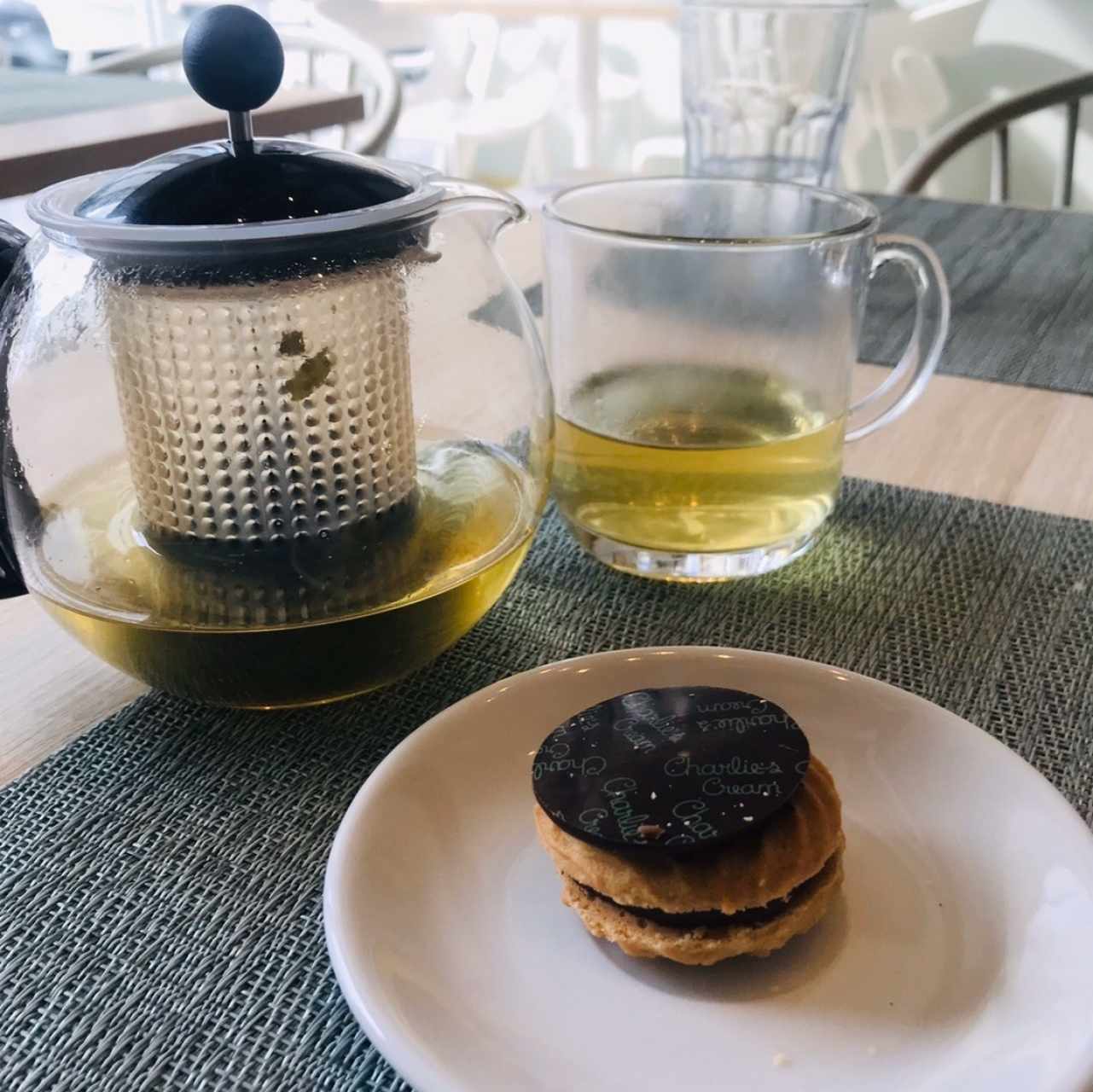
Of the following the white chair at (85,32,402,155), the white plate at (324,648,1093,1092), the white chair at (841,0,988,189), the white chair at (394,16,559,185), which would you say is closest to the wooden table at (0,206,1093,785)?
the white plate at (324,648,1093,1092)

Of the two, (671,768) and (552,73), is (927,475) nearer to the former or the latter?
(671,768)

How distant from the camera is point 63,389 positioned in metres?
0.45

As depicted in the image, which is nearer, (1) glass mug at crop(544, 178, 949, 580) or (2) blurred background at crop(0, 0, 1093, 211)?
(1) glass mug at crop(544, 178, 949, 580)

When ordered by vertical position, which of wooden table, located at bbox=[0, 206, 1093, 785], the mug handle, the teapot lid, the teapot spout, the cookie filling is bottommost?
wooden table, located at bbox=[0, 206, 1093, 785]

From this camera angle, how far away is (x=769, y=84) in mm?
1103

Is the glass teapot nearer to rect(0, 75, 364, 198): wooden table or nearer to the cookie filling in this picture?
the cookie filling

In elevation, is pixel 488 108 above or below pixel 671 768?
below

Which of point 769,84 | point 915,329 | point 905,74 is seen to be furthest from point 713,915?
point 905,74

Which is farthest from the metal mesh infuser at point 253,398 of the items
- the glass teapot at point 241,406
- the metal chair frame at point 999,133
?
the metal chair frame at point 999,133

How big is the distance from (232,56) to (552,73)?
3049 mm

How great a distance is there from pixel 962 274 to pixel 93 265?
833 mm

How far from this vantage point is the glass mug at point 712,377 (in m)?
0.54

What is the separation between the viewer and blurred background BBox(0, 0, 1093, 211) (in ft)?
6.04

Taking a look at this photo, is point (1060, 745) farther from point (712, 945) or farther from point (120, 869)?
point (120, 869)
